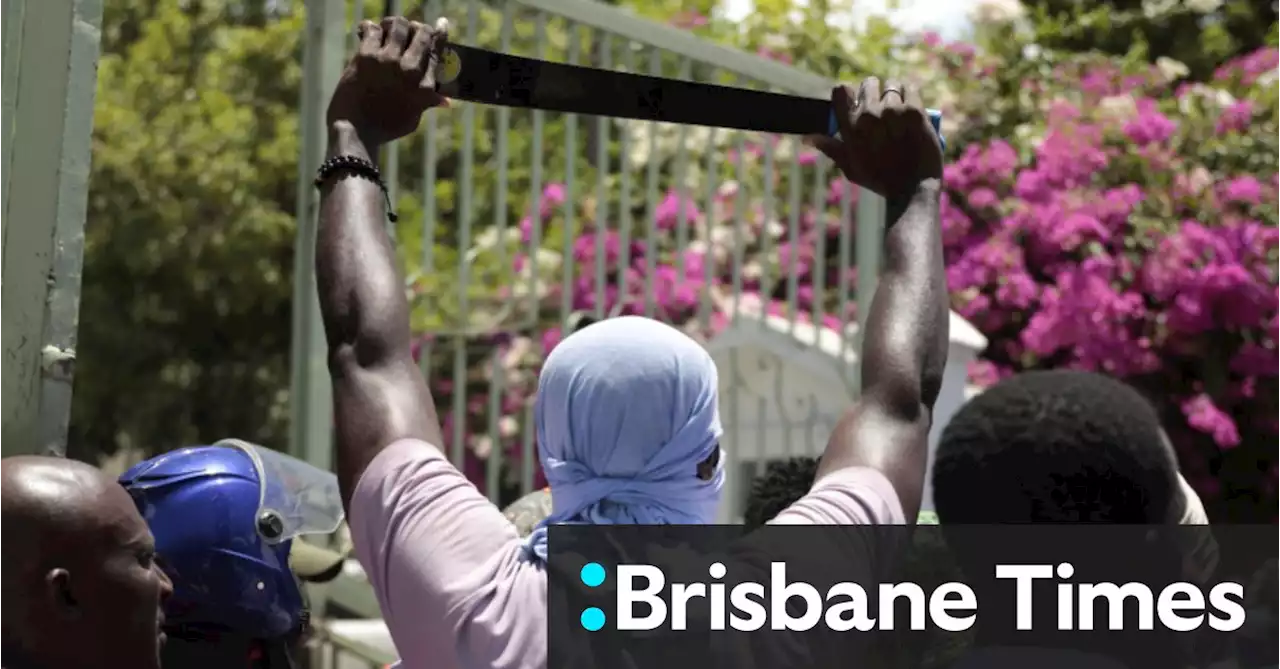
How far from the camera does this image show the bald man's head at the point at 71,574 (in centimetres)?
210

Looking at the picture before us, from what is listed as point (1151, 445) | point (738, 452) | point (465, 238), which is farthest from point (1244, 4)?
point (1151, 445)

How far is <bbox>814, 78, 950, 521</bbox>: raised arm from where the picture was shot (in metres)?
2.19

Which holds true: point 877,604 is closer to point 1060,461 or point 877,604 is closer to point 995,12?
point 1060,461

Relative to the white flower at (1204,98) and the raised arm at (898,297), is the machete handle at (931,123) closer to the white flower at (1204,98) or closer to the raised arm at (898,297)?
the raised arm at (898,297)

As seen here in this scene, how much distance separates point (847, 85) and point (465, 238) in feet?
8.90

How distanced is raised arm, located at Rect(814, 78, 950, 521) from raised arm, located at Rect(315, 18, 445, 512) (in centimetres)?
51

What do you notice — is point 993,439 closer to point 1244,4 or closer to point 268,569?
point 268,569

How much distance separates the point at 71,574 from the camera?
213 centimetres

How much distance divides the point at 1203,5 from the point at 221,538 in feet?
26.8

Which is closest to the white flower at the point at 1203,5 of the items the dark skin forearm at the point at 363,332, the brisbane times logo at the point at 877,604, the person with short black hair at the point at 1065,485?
the brisbane times logo at the point at 877,604

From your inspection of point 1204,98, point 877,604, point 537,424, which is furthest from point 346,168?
point 1204,98

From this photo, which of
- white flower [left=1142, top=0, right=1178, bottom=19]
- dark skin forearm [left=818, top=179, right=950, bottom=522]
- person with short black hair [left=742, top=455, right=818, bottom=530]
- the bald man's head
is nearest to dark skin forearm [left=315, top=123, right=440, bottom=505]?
the bald man's head

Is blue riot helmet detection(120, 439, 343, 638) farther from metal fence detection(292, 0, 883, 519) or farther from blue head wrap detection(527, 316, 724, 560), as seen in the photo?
metal fence detection(292, 0, 883, 519)

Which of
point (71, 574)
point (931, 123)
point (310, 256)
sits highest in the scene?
point (931, 123)
